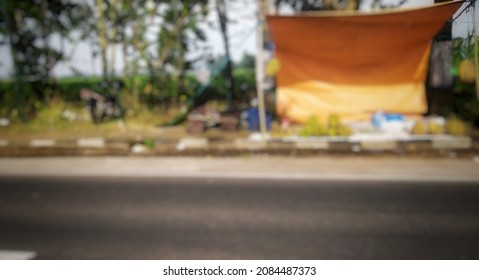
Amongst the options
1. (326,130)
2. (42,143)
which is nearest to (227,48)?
(326,130)

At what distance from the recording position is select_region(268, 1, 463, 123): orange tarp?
8.49m

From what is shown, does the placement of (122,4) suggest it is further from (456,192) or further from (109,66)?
(456,192)

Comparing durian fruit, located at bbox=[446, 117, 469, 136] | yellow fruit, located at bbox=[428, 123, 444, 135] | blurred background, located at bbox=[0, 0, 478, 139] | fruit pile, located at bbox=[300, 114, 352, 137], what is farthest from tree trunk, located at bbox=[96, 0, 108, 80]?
durian fruit, located at bbox=[446, 117, 469, 136]

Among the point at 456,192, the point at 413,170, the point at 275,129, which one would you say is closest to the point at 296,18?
the point at 275,129

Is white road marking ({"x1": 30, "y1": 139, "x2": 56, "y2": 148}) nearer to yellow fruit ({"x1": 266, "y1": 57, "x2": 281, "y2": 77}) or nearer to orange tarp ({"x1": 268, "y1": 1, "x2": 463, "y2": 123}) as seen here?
yellow fruit ({"x1": 266, "y1": 57, "x2": 281, "y2": 77})

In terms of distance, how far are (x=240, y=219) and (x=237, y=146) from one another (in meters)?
4.15

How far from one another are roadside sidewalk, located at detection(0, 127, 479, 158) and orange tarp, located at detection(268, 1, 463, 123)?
2.01 metres

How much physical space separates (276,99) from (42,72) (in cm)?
988

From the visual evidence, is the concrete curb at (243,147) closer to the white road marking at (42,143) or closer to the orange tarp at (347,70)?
the white road marking at (42,143)

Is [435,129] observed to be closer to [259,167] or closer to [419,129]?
[419,129]

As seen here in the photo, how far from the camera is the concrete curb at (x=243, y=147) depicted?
26.1 feet

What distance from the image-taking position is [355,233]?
4.12 meters

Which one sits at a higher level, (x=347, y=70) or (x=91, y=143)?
(x=347, y=70)

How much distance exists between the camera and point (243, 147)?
8.55 meters
